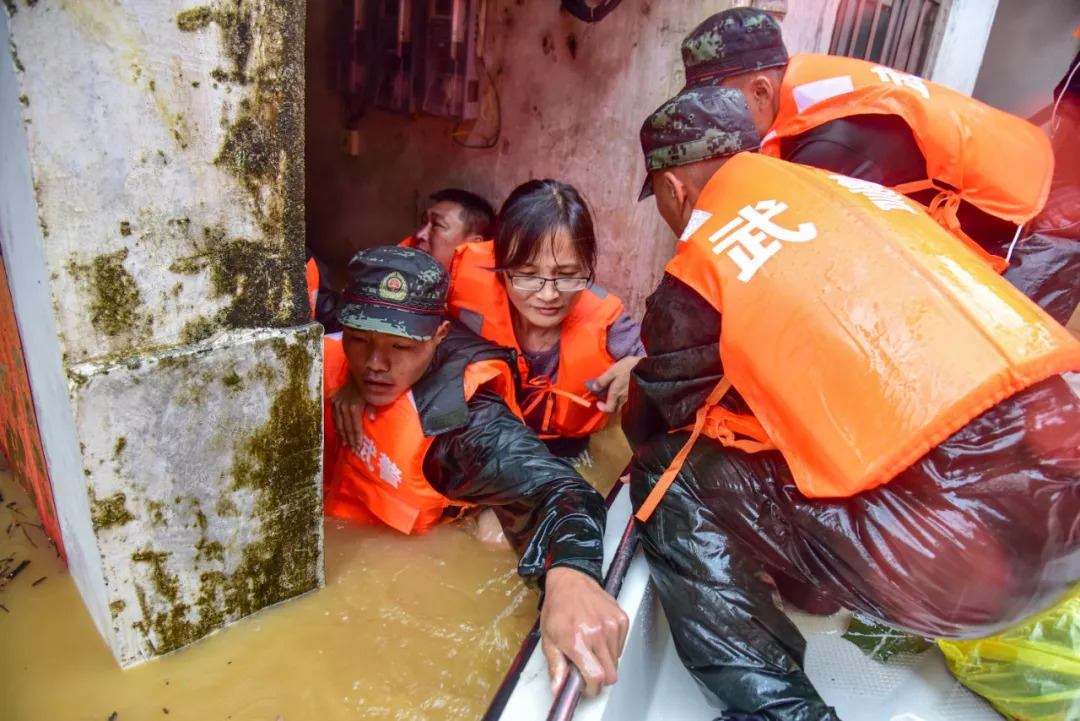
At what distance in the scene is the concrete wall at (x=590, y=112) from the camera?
2901mm

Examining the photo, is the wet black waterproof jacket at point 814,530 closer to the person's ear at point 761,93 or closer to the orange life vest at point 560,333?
the orange life vest at point 560,333

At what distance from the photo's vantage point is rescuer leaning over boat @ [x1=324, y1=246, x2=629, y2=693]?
1.85 meters

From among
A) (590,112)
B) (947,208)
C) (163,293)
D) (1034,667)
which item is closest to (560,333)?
(590,112)

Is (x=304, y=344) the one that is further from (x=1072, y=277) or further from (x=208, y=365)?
(x=1072, y=277)

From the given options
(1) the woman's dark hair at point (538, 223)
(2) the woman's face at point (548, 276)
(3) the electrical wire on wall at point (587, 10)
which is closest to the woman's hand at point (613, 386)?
(2) the woman's face at point (548, 276)

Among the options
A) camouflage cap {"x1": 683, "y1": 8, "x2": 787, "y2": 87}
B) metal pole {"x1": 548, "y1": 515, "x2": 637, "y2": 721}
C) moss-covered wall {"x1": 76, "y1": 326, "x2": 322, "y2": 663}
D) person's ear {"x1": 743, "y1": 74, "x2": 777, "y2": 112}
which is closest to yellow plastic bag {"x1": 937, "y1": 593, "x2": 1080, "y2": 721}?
metal pole {"x1": 548, "y1": 515, "x2": 637, "y2": 721}

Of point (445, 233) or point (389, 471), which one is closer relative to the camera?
point (389, 471)

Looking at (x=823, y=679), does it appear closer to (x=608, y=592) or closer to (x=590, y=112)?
(x=608, y=592)

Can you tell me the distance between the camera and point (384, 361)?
6.68ft

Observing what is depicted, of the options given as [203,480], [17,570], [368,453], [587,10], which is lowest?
[17,570]

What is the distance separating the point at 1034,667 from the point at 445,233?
8.70 feet

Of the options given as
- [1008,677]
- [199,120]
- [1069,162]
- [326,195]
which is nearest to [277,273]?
[199,120]

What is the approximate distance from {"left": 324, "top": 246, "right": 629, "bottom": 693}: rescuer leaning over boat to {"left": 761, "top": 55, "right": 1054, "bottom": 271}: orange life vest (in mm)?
1271

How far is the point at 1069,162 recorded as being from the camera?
2500 millimetres
